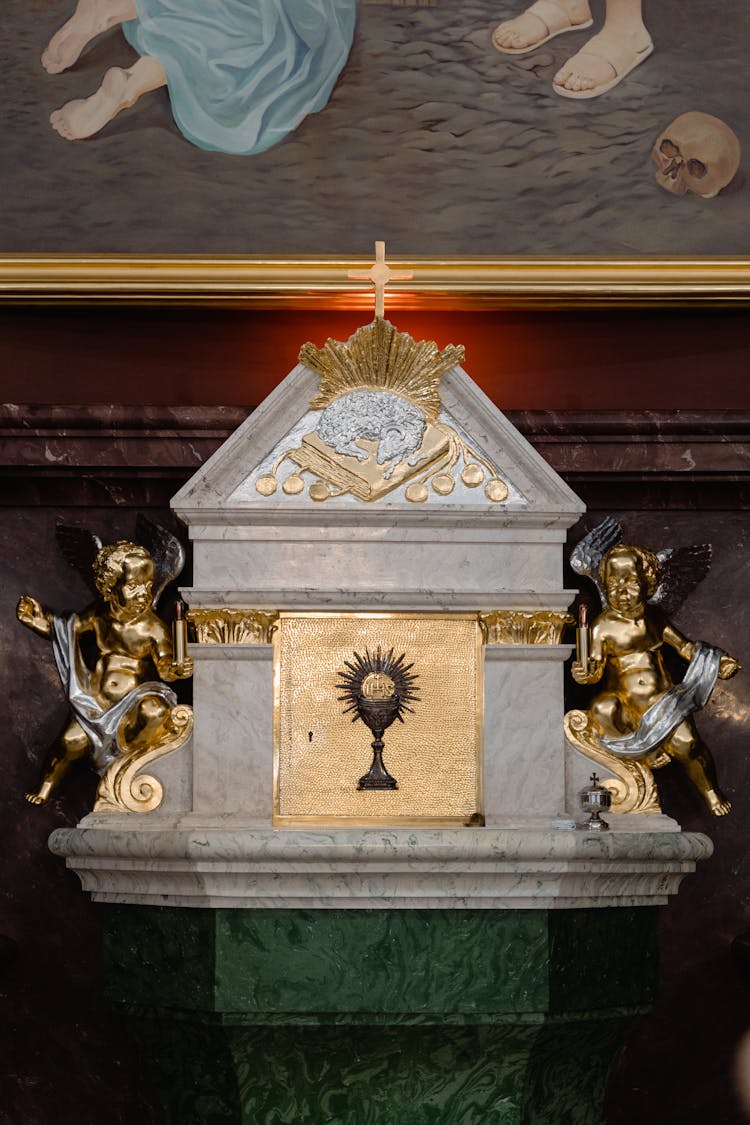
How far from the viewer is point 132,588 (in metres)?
4.77

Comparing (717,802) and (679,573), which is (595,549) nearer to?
(679,573)

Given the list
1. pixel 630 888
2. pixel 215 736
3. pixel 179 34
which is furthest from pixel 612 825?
pixel 179 34

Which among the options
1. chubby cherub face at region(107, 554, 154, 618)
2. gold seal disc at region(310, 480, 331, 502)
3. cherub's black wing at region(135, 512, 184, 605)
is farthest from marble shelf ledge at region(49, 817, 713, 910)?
gold seal disc at region(310, 480, 331, 502)

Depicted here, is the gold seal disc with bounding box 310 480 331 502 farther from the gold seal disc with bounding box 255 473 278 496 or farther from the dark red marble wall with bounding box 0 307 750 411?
the dark red marble wall with bounding box 0 307 750 411

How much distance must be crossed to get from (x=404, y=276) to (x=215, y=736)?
141 centimetres

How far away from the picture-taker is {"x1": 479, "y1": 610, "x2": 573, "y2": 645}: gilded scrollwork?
4.64m

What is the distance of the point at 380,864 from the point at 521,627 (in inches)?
32.8

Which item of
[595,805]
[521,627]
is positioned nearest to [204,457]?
[521,627]

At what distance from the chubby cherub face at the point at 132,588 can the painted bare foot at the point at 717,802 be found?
5.52 ft

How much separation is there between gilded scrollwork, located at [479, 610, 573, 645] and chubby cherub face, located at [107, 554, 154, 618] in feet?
3.14

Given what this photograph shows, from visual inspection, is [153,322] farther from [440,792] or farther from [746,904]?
[746,904]

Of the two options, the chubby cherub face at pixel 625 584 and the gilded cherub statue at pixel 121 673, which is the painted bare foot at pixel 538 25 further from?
the gilded cherub statue at pixel 121 673

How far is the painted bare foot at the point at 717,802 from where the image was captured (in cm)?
475

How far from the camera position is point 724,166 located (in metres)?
5.18
